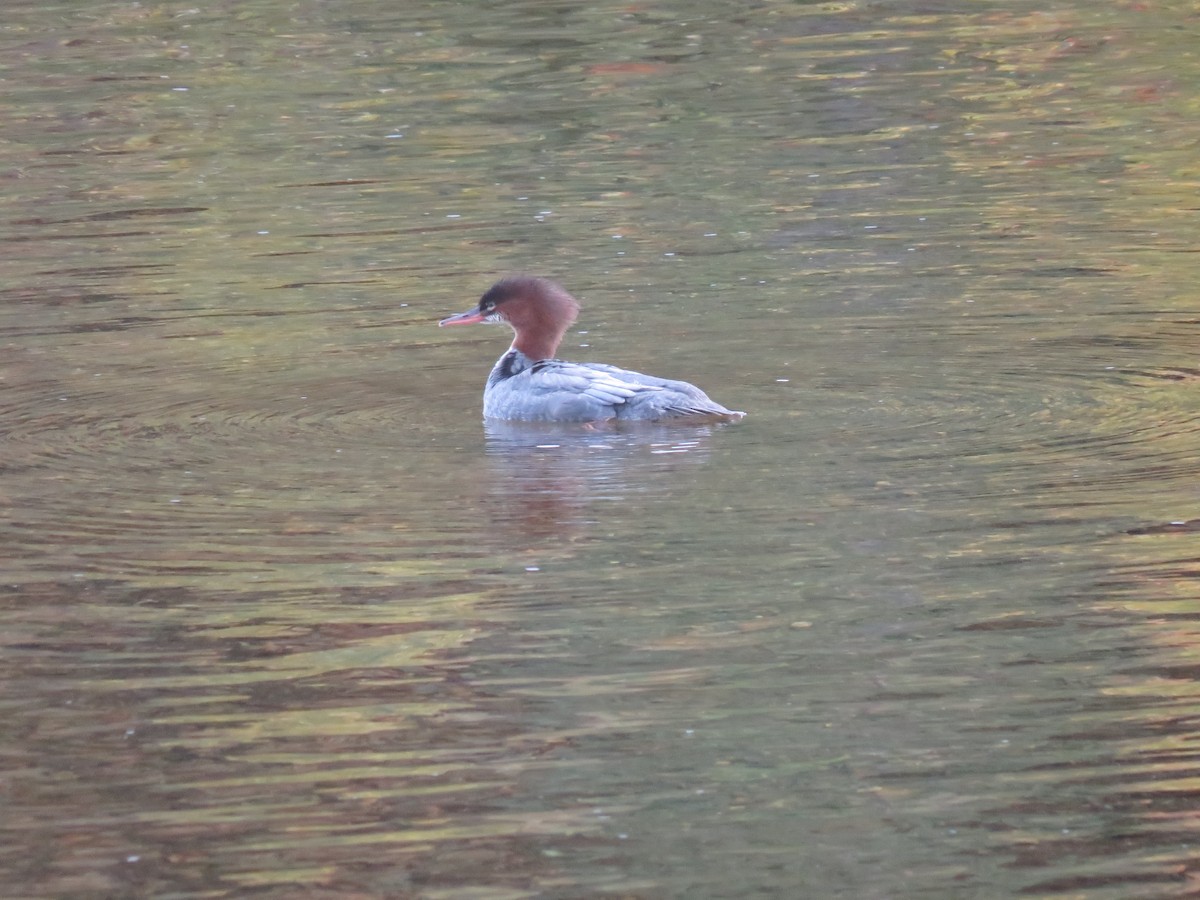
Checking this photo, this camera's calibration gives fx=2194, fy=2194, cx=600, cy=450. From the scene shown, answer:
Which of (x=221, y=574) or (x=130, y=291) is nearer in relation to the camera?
(x=221, y=574)

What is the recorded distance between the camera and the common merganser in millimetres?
10180

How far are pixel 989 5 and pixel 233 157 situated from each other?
9.12 metres

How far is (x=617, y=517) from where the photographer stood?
341 inches

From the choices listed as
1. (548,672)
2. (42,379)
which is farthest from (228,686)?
(42,379)

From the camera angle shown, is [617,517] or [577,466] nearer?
[617,517]

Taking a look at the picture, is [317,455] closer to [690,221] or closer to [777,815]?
[777,815]

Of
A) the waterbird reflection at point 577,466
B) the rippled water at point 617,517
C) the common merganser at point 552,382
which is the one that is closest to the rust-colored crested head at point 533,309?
the common merganser at point 552,382

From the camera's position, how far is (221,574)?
8141 millimetres

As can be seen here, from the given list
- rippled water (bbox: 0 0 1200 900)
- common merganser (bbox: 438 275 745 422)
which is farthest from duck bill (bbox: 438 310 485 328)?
rippled water (bbox: 0 0 1200 900)

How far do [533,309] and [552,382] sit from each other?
99cm

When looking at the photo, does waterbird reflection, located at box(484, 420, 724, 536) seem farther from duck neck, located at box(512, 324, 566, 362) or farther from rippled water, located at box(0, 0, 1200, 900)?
duck neck, located at box(512, 324, 566, 362)

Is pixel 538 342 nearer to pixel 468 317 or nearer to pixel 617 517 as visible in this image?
pixel 468 317

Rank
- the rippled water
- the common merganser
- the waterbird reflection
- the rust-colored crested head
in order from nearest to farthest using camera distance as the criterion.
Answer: the rippled water < the waterbird reflection < the common merganser < the rust-colored crested head

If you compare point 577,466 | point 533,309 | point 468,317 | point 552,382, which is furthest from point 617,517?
point 468,317
